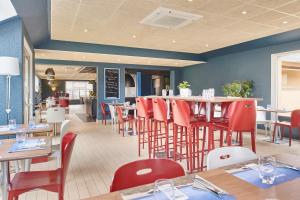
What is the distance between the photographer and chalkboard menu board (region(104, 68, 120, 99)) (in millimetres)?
9531

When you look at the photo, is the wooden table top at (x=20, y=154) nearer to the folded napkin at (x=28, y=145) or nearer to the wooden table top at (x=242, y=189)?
the folded napkin at (x=28, y=145)

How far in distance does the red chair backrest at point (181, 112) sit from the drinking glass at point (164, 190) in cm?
203

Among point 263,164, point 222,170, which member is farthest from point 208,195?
point 263,164

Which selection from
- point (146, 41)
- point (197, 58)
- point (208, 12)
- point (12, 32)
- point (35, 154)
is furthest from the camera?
point (197, 58)

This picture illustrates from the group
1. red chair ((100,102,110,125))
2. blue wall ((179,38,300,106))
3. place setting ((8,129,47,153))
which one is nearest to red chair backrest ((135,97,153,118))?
place setting ((8,129,47,153))

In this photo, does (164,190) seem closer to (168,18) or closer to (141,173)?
(141,173)

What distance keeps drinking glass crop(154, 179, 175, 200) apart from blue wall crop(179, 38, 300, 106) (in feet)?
21.8

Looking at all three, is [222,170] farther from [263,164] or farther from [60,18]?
[60,18]

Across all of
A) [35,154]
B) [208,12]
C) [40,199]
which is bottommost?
[40,199]

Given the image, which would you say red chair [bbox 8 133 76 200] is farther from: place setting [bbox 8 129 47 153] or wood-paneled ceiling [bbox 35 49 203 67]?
wood-paneled ceiling [bbox 35 49 203 67]

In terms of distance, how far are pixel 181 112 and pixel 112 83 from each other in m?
6.98

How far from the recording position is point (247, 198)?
939 mm

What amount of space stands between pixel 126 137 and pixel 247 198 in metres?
5.42

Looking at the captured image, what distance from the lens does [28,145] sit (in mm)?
2082
